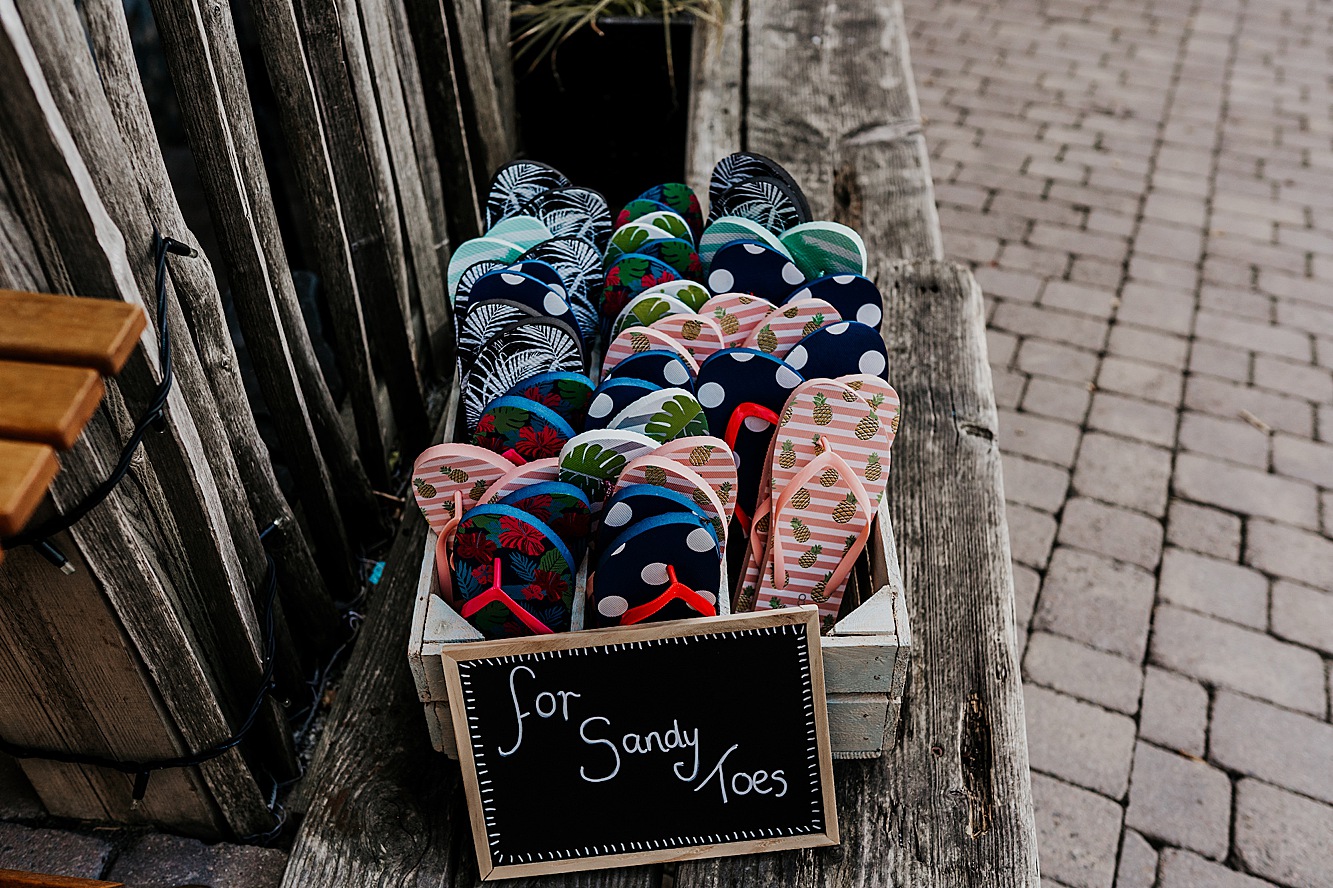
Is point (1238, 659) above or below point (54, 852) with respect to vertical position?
below

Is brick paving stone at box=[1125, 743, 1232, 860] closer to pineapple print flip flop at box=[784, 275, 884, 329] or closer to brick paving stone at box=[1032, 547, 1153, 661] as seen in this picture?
brick paving stone at box=[1032, 547, 1153, 661]

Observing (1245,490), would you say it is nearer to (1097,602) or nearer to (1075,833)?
(1097,602)

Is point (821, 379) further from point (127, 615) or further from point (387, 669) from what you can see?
point (127, 615)

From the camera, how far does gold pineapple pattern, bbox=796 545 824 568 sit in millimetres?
1461

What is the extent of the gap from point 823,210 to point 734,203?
58cm

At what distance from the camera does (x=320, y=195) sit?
70.2 inches

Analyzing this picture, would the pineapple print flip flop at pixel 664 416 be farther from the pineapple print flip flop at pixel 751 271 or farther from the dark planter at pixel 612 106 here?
the dark planter at pixel 612 106

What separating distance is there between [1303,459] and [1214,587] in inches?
29.5

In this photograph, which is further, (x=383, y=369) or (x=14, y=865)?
(x=383, y=369)

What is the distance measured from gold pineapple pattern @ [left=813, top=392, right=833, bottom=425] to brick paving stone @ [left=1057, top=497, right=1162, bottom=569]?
180cm

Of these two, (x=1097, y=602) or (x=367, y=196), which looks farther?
(x=1097, y=602)

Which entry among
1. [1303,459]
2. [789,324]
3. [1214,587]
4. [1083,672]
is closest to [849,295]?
[789,324]

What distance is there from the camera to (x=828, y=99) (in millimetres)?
2842

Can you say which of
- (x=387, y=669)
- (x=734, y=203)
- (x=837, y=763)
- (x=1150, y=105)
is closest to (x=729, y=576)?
(x=837, y=763)
